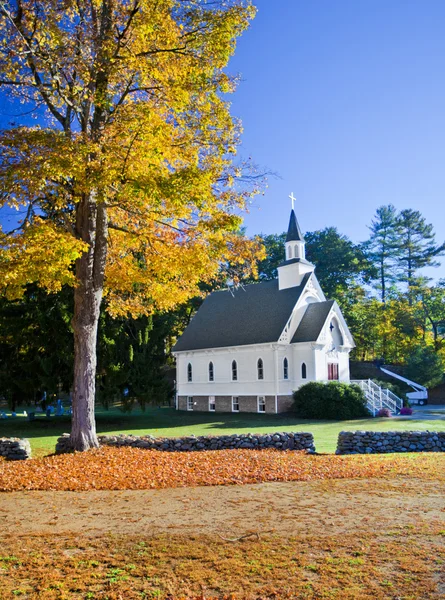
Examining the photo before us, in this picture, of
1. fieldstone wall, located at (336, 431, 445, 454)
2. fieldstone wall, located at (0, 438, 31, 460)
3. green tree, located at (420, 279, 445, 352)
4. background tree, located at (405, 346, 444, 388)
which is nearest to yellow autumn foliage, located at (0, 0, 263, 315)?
fieldstone wall, located at (0, 438, 31, 460)

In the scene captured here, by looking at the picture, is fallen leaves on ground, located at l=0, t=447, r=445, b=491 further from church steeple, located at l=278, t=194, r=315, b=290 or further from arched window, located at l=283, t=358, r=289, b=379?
church steeple, located at l=278, t=194, r=315, b=290

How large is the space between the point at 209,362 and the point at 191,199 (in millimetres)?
25049

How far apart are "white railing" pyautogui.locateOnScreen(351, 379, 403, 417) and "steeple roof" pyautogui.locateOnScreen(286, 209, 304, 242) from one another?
11.0 metres

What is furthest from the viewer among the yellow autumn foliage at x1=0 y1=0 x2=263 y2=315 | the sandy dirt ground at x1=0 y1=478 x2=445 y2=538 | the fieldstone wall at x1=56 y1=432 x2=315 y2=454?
the fieldstone wall at x1=56 y1=432 x2=315 y2=454

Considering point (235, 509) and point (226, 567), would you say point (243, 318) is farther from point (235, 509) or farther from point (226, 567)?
point (226, 567)

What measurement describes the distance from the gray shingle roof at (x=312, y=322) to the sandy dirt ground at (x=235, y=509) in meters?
23.3

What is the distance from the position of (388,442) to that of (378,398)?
19.1 meters

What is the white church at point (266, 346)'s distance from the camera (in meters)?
33.5

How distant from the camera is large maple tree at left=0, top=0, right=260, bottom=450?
1246 centimetres

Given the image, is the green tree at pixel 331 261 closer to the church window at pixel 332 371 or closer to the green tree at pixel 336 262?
the green tree at pixel 336 262

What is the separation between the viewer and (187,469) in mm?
11641

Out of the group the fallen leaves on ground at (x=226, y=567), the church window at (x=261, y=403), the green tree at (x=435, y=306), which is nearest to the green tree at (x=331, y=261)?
the green tree at (x=435, y=306)

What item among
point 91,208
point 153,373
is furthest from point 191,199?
point 153,373

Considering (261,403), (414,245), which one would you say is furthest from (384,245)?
(261,403)
